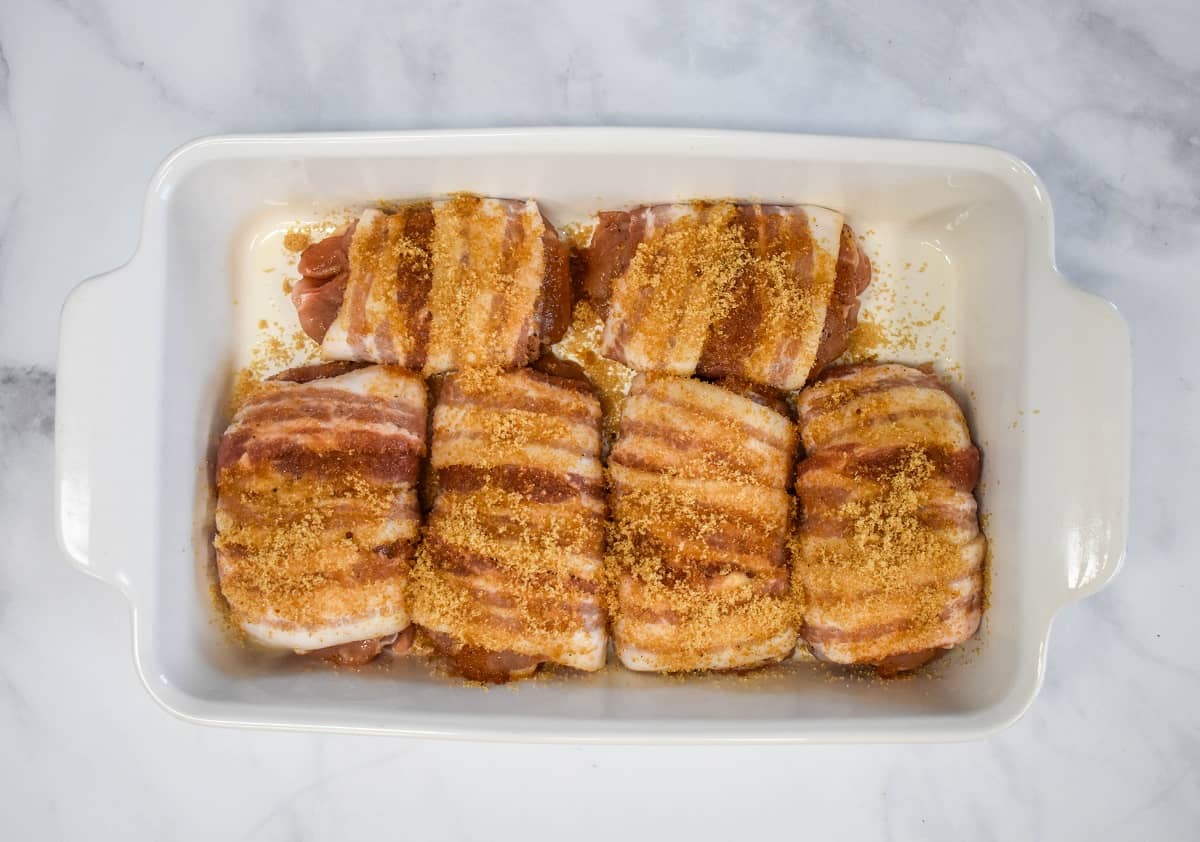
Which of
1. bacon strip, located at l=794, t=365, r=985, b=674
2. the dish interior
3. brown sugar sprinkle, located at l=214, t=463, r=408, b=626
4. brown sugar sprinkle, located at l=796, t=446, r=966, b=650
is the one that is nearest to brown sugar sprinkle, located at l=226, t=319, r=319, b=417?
the dish interior

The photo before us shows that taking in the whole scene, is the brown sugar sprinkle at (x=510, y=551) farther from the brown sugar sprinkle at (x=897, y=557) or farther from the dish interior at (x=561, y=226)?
the brown sugar sprinkle at (x=897, y=557)

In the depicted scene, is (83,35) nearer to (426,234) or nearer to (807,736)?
(426,234)

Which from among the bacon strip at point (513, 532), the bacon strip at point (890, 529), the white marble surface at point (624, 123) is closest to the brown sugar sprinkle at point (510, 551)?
the bacon strip at point (513, 532)

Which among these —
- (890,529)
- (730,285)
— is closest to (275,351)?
(730,285)

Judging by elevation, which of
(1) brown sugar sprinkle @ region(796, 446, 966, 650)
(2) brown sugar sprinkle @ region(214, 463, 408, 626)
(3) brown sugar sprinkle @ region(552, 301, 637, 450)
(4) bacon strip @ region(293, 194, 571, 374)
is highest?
(4) bacon strip @ region(293, 194, 571, 374)

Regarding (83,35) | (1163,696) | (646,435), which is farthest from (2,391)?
(1163,696)

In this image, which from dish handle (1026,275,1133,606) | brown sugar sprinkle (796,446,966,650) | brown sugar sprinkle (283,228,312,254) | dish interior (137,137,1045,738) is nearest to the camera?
dish handle (1026,275,1133,606)

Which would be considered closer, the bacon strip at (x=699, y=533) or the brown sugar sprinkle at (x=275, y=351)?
the bacon strip at (x=699, y=533)

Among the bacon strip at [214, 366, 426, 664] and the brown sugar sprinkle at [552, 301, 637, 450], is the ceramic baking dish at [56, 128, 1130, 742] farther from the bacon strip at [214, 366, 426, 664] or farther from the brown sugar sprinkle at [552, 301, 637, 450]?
the brown sugar sprinkle at [552, 301, 637, 450]

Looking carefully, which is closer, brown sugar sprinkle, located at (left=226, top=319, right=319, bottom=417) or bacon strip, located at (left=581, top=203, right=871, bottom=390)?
bacon strip, located at (left=581, top=203, right=871, bottom=390)
